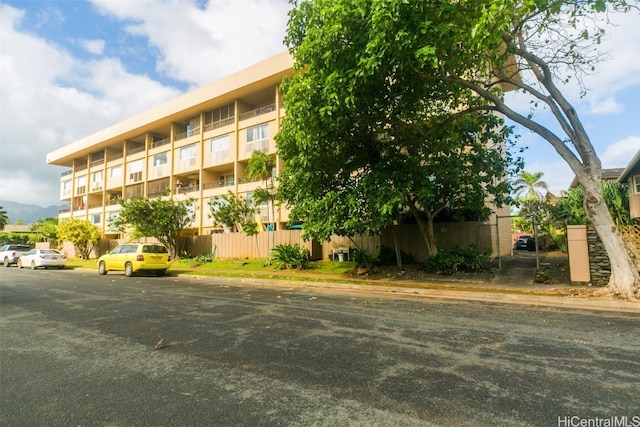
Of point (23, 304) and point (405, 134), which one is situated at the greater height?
point (405, 134)

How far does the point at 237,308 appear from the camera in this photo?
8523mm

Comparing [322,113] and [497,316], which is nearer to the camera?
[497,316]

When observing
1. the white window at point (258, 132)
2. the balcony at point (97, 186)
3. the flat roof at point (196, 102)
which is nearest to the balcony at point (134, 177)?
the flat roof at point (196, 102)

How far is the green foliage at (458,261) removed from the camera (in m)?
14.0

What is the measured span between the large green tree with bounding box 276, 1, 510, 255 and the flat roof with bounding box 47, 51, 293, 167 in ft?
45.6

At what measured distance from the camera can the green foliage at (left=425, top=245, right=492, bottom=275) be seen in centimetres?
1400

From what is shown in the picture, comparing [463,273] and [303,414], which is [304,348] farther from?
[463,273]

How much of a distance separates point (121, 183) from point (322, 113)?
3829cm

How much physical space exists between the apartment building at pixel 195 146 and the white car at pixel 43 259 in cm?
805

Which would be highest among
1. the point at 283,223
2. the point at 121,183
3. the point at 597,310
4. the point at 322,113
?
the point at 121,183

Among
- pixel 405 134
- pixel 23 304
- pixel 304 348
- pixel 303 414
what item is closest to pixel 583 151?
pixel 405 134

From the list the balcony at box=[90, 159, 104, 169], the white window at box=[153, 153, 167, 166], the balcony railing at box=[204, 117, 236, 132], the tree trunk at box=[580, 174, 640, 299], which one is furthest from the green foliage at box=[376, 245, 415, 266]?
the balcony at box=[90, 159, 104, 169]

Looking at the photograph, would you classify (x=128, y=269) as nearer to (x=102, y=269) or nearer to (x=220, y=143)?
(x=102, y=269)

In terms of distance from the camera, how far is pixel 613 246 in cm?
942
